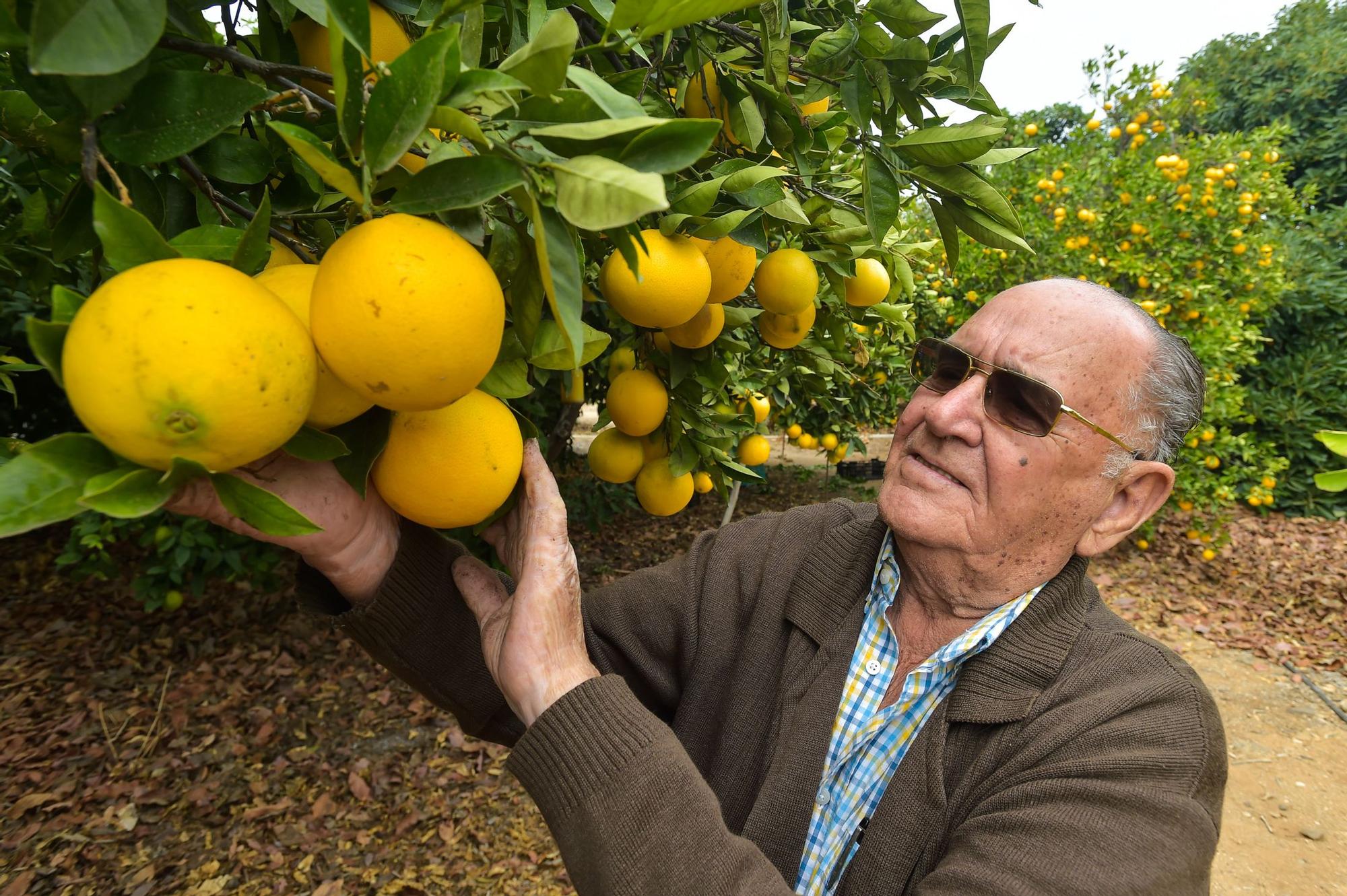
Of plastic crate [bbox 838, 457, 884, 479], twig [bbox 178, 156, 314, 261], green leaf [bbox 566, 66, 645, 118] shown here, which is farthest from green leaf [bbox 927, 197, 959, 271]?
plastic crate [bbox 838, 457, 884, 479]

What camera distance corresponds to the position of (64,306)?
587 millimetres

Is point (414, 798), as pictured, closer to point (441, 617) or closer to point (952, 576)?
point (441, 617)

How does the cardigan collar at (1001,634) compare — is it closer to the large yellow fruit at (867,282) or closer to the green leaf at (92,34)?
the large yellow fruit at (867,282)

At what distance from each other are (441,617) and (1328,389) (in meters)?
9.62

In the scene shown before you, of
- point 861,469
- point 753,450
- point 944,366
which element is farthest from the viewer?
point 861,469

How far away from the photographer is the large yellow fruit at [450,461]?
0.82 metres

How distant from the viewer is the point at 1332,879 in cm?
334

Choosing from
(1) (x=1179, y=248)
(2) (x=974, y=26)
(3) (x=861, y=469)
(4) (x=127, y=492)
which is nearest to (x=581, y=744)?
(4) (x=127, y=492)

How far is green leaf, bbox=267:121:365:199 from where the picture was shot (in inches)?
22.6

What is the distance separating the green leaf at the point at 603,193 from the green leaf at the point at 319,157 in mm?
157

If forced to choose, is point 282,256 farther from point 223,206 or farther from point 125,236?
point 125,236

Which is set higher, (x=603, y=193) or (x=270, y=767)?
(x=603, y=193)

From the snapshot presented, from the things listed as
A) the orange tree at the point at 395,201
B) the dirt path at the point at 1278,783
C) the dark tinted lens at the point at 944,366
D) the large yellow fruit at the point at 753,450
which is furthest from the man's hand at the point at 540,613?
the dirt path at the point at 1278,783

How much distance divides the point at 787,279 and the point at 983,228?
0.31 m
